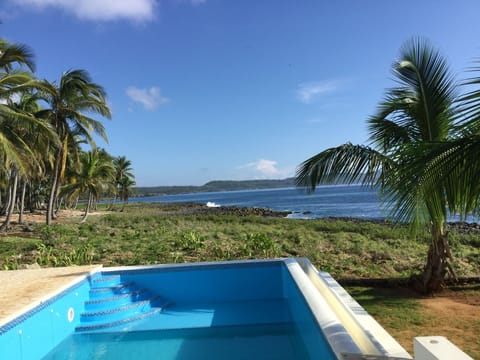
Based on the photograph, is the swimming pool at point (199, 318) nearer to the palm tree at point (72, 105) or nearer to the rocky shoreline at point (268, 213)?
the rocky shoreline at point (268, 213)

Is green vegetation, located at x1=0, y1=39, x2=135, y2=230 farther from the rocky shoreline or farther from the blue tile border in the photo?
the rocky shoreline

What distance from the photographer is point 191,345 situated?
5250mm

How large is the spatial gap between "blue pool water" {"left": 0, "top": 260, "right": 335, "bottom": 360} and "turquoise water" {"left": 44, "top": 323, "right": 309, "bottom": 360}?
0.04 ft

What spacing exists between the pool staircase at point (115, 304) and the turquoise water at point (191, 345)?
32 cm

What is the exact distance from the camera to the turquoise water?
4.92 metres

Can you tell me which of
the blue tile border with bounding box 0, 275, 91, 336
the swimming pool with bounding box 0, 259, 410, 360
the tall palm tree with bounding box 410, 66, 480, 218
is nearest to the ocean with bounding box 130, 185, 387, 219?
the tall palm tree with bounding box 410, 66, 480, 218

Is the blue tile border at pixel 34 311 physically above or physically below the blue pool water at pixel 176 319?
above

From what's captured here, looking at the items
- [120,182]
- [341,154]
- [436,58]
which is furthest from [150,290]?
[120,182]

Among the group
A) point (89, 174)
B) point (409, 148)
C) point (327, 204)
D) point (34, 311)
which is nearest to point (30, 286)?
point (34, 311)

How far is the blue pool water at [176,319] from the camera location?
492cm

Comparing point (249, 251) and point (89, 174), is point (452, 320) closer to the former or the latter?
point (249, 251)

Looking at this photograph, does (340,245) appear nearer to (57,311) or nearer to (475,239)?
(475,239)

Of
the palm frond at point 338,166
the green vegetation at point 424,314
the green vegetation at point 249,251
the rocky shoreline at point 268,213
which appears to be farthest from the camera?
the rocky shoreline at point 268,213

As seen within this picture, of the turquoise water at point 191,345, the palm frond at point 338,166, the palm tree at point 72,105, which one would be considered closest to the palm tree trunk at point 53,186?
the palm tree at point 72,105
